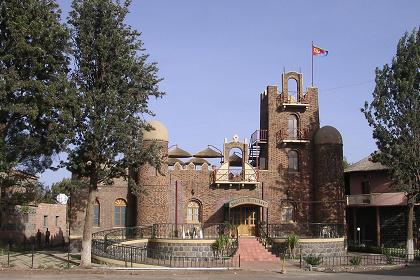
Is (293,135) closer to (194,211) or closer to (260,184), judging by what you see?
(260,184)

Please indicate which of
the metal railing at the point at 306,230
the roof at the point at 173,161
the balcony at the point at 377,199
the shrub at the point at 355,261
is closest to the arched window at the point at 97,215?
the roof at the point at 173,161

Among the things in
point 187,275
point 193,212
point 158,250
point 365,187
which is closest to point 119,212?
point 193,212

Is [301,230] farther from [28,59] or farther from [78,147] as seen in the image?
[28,59]

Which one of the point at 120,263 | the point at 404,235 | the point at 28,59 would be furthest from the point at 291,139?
the point at 28,59

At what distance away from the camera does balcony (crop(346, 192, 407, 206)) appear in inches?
1495

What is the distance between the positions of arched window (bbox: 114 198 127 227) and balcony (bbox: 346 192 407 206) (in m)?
16.5

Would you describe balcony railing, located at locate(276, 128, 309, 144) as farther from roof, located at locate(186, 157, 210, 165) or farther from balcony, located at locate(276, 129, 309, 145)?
roof, located at locate(186, 157, 210, 165)

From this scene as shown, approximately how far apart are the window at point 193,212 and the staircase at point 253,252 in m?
4.95

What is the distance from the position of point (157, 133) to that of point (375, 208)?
17.3 meters

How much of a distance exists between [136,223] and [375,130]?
15.8 m

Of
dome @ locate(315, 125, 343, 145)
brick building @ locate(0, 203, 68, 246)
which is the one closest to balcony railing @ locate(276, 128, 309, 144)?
dome @ locate(315, 125, 343, 145)

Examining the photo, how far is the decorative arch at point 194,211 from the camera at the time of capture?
3594 cm

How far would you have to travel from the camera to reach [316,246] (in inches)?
1246

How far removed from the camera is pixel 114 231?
108 ft
